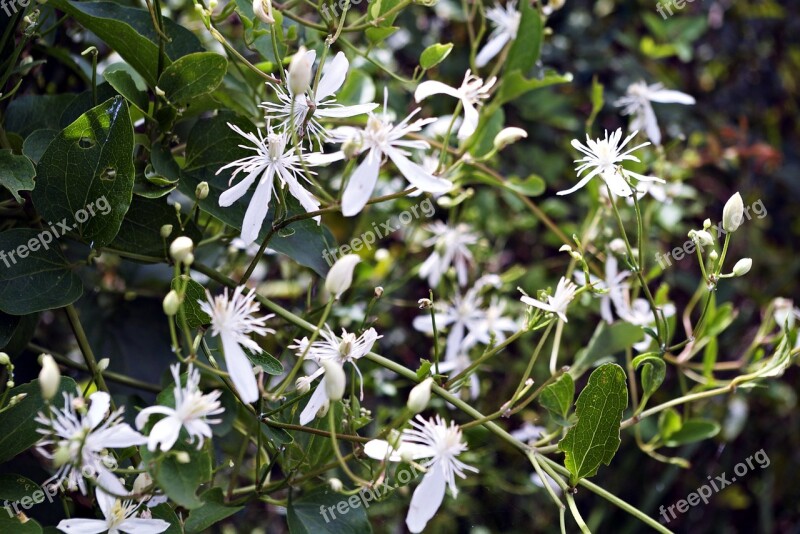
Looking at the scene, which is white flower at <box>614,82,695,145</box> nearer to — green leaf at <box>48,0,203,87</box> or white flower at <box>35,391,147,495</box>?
green leaf at <box>48,0,203,87</box>

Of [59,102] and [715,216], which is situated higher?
[59,102]

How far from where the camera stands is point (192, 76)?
2.14ft

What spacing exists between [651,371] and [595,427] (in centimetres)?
11

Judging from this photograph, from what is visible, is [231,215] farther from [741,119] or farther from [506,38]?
[741,119]

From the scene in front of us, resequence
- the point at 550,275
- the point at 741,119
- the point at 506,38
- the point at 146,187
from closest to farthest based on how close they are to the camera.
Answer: the point at 146,187, the point at 506,38, the point at 550,275, the point at 741,119

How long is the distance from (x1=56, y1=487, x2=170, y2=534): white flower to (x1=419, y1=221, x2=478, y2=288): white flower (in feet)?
1.68

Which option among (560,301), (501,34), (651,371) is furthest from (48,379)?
(501,34)

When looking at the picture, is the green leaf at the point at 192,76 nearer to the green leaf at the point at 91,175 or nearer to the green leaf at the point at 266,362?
the green leaf at the point at 91,175

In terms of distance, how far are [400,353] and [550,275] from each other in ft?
1.05

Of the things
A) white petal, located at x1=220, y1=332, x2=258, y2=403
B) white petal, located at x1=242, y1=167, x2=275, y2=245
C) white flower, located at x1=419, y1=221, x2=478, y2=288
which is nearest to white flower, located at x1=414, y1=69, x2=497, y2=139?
white petal, located at x1=242, y1=167, x2=275, y2=245

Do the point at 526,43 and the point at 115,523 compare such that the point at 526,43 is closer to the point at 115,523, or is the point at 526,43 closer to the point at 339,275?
the point at 339,275

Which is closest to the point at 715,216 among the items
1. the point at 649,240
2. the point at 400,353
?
the point at 649,240

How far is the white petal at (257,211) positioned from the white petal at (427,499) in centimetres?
21

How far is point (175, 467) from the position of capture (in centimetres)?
52
